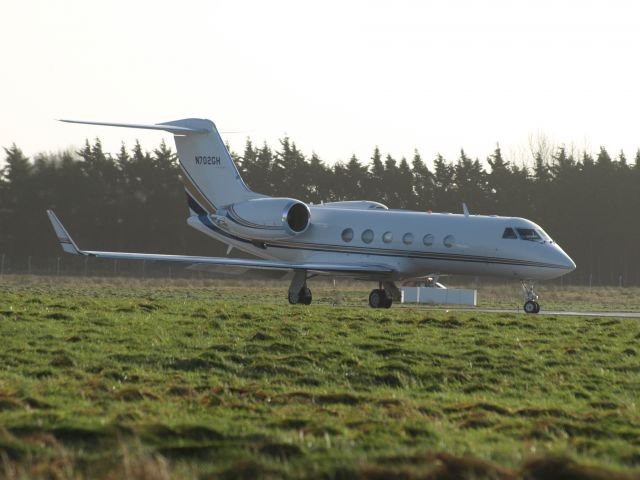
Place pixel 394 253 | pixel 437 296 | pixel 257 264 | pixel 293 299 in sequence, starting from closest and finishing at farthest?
pixel 257 264
pixel 394 253
pixel 293 299
pixel 437 296

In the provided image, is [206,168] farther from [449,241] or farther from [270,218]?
[449,241]

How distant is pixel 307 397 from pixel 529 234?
19.9m

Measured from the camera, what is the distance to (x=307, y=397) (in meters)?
12.6

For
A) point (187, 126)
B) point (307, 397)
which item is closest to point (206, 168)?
point (187, 126)

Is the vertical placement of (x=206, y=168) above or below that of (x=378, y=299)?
above

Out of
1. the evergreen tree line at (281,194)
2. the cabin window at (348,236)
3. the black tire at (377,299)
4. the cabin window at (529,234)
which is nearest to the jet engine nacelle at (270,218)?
the cabin window at (348,236)

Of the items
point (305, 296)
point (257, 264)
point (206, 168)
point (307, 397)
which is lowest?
point (307, 397)

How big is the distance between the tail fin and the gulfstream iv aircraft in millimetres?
34

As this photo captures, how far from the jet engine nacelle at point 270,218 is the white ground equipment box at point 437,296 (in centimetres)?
480

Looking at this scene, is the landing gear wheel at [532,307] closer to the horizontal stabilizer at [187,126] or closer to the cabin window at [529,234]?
the cabin window at [529,234]

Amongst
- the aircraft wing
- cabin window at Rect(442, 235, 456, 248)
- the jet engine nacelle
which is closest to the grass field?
cabin window at Rect(442, 235, 456, 248)

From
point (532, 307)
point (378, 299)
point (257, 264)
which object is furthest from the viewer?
point (378, 299)

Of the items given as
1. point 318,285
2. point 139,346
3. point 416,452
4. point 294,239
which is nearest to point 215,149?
point 294,239

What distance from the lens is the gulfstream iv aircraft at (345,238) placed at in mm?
31609
